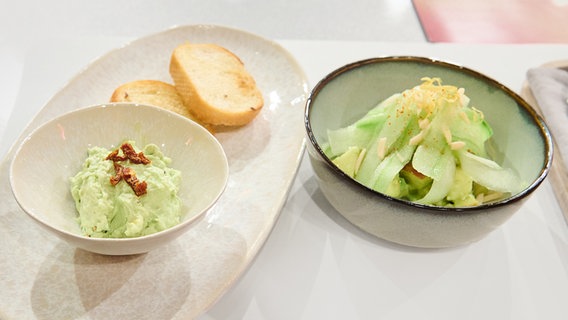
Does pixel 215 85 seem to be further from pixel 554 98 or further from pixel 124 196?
pixel 554 98

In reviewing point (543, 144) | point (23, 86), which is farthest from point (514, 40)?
point (23, 86)

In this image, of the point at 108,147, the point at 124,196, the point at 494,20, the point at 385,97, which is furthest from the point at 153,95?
→ the point at 494,20

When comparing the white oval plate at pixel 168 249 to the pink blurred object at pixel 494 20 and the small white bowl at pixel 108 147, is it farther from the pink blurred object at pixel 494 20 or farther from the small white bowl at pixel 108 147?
the pink blurred object at pixel 494 20

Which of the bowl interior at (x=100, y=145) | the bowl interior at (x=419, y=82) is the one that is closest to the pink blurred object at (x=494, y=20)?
the bowl interior at (x=419, y=82)

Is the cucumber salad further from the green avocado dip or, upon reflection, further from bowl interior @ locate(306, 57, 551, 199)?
the green avocado dip

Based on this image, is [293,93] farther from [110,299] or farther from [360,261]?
[110,299]

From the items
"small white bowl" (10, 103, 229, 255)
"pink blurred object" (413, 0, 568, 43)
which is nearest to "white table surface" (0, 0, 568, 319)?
"small white bowl" (10, 103, 229, 255)
